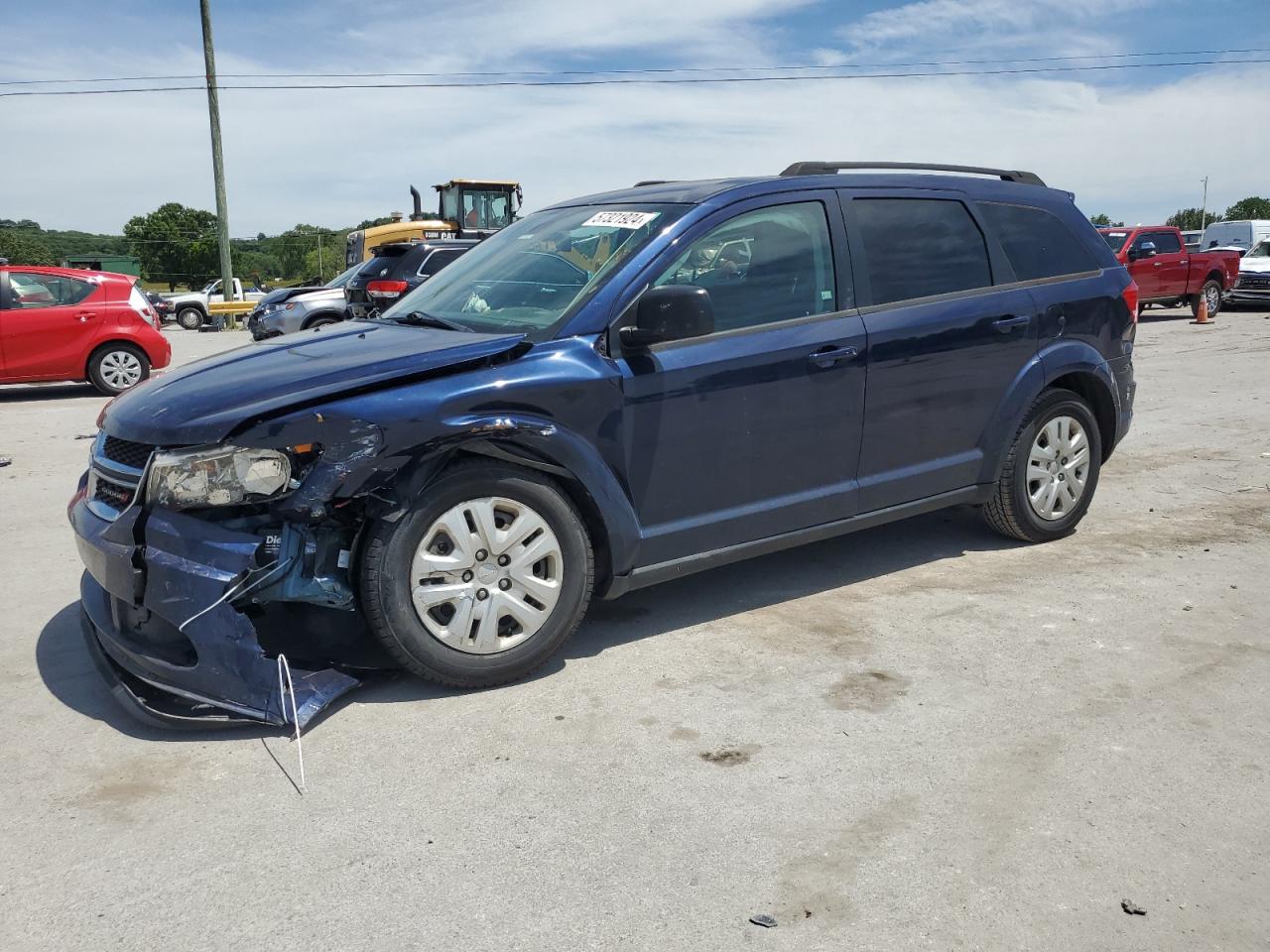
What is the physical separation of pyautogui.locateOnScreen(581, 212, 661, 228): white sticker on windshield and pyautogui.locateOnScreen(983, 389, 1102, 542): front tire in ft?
7.08

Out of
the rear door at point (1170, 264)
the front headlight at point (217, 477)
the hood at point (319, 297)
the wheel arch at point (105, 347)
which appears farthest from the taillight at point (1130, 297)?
the rear door at point (1170, 264)

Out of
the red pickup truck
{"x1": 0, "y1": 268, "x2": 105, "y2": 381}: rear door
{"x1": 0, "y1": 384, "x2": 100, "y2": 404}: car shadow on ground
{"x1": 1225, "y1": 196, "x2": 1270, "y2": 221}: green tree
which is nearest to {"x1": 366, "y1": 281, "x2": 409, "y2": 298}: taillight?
{"x1": 0, "y1": 268, "x2": 105, "y2": 381}: rear door

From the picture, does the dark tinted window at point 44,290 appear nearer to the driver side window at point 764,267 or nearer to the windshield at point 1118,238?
the driver side window at point 764,267

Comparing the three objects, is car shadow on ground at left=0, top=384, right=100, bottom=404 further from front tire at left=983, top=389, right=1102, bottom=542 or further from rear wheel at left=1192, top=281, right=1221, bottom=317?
rear wheel at left=1192, top=281, right=1221, bottom=317

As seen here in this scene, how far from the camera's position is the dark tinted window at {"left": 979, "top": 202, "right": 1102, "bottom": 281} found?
17.7 feet

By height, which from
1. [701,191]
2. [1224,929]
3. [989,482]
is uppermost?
[701,191]

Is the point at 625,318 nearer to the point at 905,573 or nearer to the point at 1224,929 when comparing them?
the point at 905,573

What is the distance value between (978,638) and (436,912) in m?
2.55

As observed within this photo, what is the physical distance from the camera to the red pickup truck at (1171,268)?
69.3 ft

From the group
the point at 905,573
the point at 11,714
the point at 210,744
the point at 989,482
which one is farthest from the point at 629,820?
the point at 989,482

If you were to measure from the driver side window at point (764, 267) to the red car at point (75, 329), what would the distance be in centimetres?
1029

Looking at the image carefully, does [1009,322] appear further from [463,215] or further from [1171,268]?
[463,215]

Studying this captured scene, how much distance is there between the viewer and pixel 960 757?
3.40 metres

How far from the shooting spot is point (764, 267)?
4.55 metres
